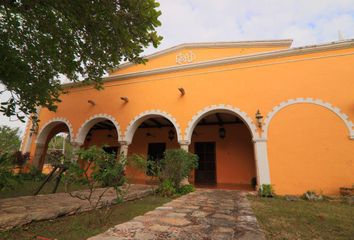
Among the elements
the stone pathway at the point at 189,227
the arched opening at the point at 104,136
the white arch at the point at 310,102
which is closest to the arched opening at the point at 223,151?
the white arch at the point at 310,102

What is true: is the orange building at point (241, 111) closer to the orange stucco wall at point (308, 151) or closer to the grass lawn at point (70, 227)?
the orange stucco wall at point (308, 151)

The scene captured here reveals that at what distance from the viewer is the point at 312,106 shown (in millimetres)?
6145

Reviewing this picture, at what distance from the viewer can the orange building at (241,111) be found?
5.82m

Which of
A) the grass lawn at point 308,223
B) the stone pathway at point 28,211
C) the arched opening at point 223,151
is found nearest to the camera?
the stone pathway at point 28,211

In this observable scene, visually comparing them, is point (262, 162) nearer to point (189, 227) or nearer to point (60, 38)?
point (189, 227)

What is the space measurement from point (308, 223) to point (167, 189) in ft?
11.4

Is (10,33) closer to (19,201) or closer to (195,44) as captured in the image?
(19,201)

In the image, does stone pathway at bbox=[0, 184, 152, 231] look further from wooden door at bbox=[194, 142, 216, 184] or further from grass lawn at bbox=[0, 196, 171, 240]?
wooden door at bbox=[194, 142, 216, 184]

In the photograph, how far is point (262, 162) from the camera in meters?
6.16

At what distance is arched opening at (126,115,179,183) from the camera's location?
10.5m

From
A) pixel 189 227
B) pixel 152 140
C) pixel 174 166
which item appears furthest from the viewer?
pixel 152 140

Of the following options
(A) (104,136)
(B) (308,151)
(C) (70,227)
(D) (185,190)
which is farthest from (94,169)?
(A) (104,136)

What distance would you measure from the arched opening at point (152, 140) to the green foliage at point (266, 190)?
536cm

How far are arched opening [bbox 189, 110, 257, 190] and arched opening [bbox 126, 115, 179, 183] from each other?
138cm
